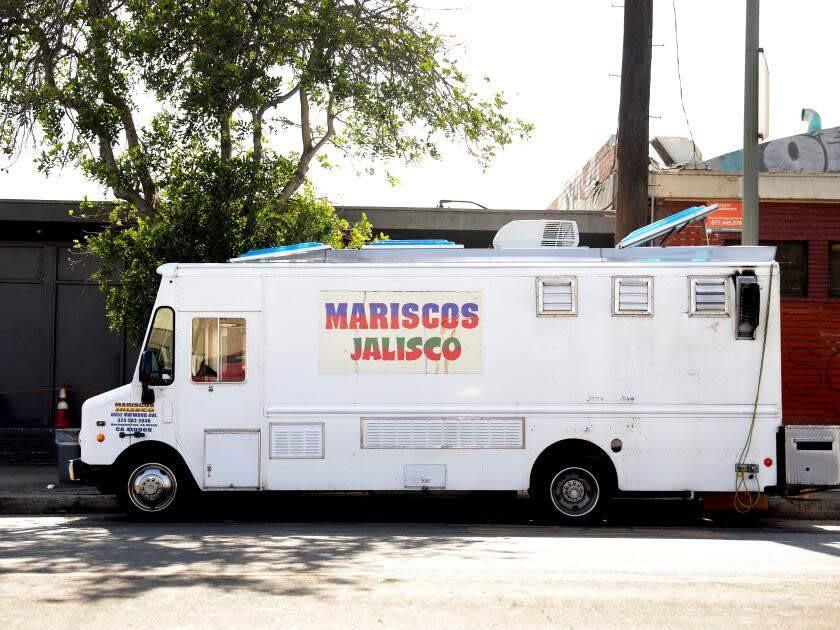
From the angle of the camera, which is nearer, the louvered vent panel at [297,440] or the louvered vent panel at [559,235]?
the louvered vent panel at [297,440]

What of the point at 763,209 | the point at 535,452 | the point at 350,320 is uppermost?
the point at 763,209

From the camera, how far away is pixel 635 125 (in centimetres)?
1312

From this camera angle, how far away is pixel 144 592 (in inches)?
271

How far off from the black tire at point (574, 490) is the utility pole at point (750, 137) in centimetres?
379

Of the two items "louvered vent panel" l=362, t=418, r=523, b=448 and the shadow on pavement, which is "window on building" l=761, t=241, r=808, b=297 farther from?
"louvered vent panel" l=362, t=418, r=523, b=448

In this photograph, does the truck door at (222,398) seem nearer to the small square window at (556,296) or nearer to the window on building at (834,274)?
the small square window at (556,296)

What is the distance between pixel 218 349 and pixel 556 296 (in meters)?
3.83

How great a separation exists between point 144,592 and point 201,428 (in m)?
4.29

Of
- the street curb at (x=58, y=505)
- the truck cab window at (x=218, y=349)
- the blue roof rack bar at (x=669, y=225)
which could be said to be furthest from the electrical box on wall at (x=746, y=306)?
the street curb at (x=58, y=505)

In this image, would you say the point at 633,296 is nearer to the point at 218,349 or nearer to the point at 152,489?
the point at 218,349

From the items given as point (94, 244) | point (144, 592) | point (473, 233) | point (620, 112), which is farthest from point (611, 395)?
point (473, 233)

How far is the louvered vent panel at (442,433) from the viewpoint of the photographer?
35.9 ft

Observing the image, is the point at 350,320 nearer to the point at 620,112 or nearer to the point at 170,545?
the point at 170,545

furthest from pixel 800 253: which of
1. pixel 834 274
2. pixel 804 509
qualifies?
pixel 804 509
